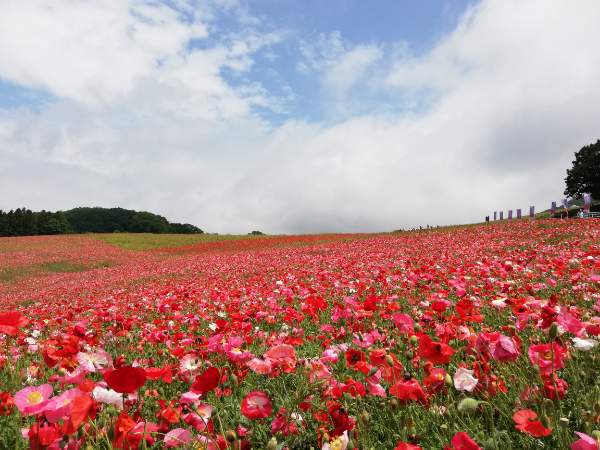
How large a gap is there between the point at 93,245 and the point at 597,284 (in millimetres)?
49521

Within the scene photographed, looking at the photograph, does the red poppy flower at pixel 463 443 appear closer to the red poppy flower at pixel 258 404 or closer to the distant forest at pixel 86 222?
the red poppy flower at pixel 258 404

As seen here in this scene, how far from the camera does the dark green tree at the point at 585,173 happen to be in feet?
202

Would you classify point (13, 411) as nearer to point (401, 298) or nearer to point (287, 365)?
point (287, 365)

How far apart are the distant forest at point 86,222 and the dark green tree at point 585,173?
80.7m

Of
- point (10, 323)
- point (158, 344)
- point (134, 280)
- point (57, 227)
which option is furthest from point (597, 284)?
point (57, 227)

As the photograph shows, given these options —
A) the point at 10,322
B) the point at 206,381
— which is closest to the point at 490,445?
the point at 206,381

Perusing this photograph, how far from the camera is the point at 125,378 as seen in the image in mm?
1554

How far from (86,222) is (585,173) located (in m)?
134

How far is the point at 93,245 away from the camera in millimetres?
46594

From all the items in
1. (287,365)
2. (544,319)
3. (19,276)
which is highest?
(544,319)

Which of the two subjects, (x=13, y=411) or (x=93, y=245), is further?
(x=93, y=245)

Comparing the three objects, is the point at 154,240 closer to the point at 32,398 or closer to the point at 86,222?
the point at 32,398

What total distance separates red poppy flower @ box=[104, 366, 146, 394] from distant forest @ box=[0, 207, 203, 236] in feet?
284

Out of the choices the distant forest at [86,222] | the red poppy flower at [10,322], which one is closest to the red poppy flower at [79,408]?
the red poppy flower at [10,322]
